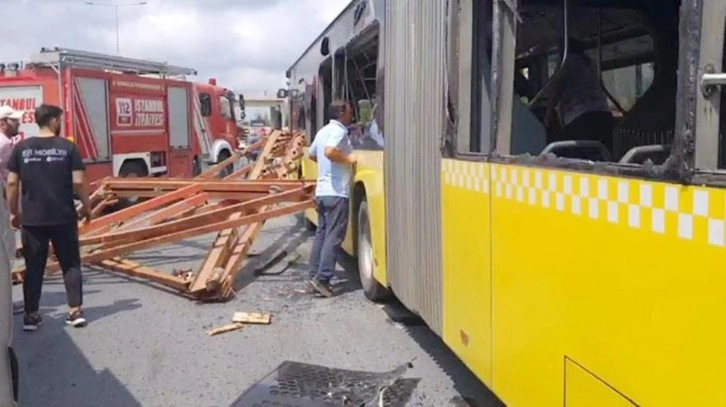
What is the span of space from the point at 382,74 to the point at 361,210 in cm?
172

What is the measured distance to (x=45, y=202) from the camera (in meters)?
6.28

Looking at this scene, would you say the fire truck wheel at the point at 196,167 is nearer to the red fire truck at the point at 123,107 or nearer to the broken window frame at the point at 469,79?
the red fire truck at the point at 123,107

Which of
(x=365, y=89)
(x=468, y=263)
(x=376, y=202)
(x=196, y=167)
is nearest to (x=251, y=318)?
(x=376, y=202)

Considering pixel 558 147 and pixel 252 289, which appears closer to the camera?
pixel 558 147

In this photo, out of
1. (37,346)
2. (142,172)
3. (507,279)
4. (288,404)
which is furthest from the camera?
(142,172)

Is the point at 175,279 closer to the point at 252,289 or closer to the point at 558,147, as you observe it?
the point at 252,289

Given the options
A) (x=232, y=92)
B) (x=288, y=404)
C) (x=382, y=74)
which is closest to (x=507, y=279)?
(x=288, y=404)

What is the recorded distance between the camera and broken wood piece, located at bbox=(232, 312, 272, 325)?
6.64 meters

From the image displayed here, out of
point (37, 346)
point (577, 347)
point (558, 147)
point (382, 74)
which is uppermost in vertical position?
point (382, 74)

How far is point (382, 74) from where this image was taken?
6.11 metres

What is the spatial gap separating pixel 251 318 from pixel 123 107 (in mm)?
11276

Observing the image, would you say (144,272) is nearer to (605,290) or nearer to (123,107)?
(605,290)

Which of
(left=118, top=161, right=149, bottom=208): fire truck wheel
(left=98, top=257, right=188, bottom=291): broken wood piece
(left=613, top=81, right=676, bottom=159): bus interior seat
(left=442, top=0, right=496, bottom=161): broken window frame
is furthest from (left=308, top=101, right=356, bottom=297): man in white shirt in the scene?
(left=118, top=161, right=149, bottom=208): fire truck wheel

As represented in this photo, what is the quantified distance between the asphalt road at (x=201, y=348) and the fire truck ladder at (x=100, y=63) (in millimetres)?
8353
